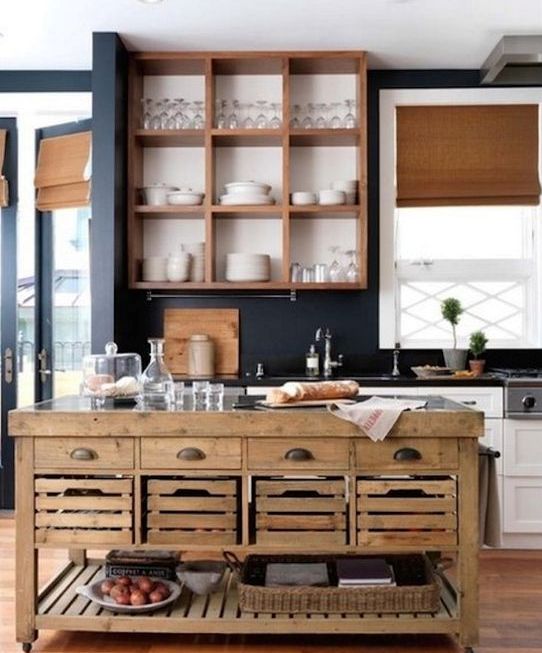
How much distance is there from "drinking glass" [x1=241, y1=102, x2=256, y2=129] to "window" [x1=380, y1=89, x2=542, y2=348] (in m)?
0.88

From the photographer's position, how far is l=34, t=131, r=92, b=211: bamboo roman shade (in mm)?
4855

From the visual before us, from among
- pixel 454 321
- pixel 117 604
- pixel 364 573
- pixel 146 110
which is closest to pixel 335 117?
pixel 146 110

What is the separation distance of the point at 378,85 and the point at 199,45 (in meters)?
1.22

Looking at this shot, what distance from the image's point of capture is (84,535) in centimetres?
271

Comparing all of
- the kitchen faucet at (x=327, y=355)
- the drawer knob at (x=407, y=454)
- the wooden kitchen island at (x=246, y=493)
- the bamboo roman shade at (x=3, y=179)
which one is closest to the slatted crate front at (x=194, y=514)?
the wooden kitchen island at (x=246, y=493)

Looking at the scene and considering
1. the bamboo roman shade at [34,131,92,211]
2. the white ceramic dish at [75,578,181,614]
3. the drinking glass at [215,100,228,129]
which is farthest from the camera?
the bamboo roman shade at [34,131,92,211]

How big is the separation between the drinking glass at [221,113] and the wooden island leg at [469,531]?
2.78 metres

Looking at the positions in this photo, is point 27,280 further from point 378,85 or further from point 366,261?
point 378,85

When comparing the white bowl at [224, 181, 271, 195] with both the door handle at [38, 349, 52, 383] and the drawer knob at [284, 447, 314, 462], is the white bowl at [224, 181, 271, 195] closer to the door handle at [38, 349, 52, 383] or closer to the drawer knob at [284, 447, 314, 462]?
the door handle at [38, 349, 52, 383]

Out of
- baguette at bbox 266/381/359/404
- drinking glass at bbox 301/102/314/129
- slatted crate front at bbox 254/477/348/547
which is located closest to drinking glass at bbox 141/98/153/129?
drinking glass at bbox 301/102/314/129

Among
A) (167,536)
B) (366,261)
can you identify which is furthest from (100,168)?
(167,536)

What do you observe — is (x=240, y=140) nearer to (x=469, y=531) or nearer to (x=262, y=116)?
(x=262, y=116)

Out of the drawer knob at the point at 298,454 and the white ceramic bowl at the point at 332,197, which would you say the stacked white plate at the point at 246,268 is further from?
the drawer knob at the point at 298,454

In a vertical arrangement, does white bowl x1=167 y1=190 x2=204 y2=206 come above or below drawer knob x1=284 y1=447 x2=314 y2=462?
above
